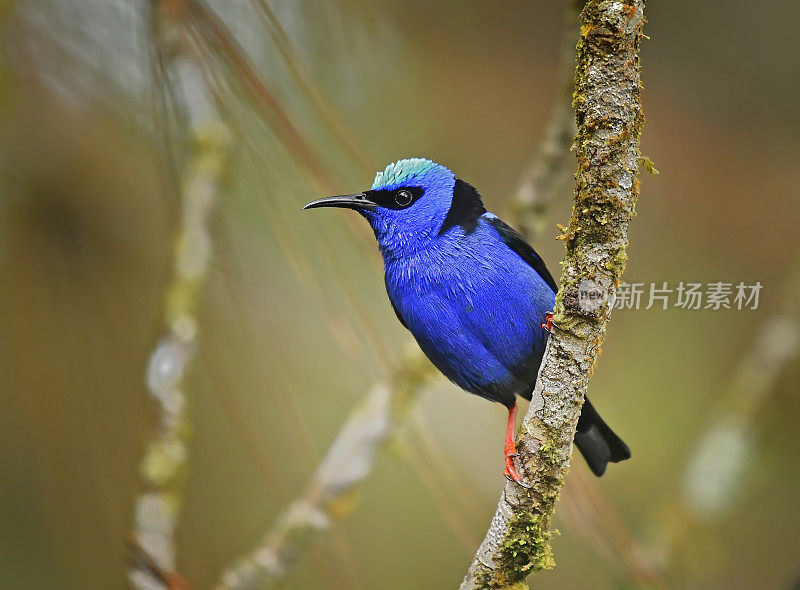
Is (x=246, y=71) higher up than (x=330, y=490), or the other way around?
(x=246, y=71)

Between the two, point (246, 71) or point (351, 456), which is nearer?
point (246, 71)

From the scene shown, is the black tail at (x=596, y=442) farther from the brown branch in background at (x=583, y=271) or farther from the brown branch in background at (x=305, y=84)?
the brown branch in background at (x=305, y=84)

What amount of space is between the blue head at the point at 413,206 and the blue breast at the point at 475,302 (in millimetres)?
54

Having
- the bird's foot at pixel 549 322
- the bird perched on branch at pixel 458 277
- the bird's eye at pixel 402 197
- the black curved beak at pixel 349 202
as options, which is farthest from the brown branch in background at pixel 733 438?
the black curved beak at pixel 349 202

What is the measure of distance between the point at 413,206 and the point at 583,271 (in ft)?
4.28

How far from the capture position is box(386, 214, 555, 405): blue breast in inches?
124

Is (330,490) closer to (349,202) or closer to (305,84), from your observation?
(349,202)

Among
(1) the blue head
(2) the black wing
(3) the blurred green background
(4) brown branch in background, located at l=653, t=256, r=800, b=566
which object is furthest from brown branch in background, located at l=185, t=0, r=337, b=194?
(4) brown branch in background, located at l=653, t=256, r=800, b=566

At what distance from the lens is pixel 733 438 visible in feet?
15.5

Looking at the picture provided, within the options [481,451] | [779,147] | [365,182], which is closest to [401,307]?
[365,182]

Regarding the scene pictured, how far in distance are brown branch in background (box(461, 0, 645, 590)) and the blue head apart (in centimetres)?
114

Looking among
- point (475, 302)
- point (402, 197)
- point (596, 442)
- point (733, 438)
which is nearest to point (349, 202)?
point (402, 197)

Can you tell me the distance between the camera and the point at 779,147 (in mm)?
4074

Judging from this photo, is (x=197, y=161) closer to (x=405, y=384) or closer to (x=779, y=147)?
(x=405, y=384)
